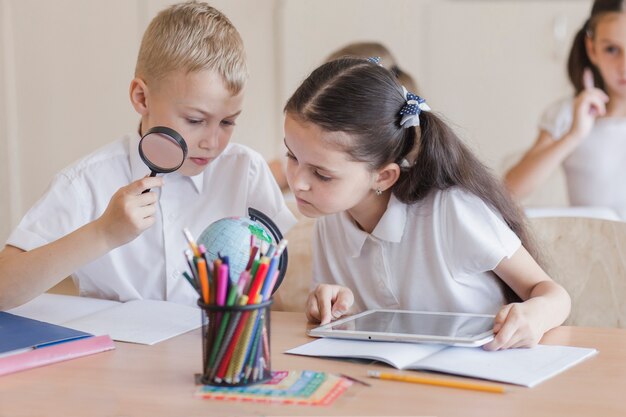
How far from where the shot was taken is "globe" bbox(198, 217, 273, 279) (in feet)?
4.72

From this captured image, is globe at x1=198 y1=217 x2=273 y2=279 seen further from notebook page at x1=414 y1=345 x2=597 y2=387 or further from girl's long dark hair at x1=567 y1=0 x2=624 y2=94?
girl's long dark hair at x1=567 y1=0 x2=624 y2=94

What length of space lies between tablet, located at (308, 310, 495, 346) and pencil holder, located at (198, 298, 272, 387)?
0.88ft

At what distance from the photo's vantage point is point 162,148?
1.54m

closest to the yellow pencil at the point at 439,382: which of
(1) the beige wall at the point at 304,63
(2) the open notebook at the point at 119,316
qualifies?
(2) the open notebook at the point at 119,316

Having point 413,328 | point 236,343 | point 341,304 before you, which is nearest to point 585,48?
point 341,304

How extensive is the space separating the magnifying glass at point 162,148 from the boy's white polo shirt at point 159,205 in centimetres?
52

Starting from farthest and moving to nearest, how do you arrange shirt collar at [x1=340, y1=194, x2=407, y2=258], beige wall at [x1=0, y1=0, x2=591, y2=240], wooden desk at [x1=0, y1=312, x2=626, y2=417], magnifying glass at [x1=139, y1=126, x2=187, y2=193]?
beige wall at [x1=0, y1=0, x2=591, y2=240], shirt collar at [x1=340, y1=194, x2=407, y2=258], magnifying glass at [x1=139, y1=126, x2=187, y2=193], wooden desk at [x1=0, y1=312, x2=626, y2=417]

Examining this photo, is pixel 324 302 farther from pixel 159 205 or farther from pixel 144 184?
pixel 159 205

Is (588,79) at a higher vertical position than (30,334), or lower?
higher

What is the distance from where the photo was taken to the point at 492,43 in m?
4.92

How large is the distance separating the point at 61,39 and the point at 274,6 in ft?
4.00

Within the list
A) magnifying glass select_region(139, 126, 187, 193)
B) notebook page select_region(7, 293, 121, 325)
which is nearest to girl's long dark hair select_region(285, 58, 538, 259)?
magnifying glass select_region(139, 126, 187, 193)

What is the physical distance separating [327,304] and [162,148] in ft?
1.38

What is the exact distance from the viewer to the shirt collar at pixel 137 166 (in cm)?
208
